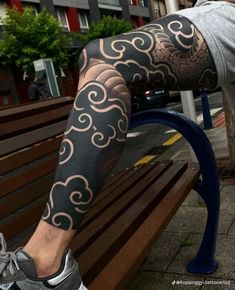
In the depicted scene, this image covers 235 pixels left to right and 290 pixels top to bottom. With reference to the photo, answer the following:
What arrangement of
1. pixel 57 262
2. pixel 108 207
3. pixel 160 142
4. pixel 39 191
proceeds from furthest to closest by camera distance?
1. pixel 160 142
2. pixel 39 191
3. pixel 108 207
4. pixel 57 262

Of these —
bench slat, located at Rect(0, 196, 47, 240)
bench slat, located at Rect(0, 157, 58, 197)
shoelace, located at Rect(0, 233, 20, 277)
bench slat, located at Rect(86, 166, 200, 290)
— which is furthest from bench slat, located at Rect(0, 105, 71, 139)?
shoelace, located at Rect(0, 233, 20, 277)

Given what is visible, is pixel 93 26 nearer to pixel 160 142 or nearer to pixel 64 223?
pixel 160 142

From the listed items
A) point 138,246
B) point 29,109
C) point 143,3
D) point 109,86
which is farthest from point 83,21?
point 109,86

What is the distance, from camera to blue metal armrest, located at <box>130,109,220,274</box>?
207 cm

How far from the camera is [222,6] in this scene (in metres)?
1.30

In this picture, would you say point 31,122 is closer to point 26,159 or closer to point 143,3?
point 26,159

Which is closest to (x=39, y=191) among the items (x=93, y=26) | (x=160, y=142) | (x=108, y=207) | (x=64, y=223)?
(x=108, y=207)

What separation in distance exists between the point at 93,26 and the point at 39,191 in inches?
1132

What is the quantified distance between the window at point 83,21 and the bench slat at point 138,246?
3068 cm

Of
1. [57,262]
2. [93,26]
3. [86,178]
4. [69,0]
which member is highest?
[69,0]

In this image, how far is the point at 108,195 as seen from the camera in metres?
2.05

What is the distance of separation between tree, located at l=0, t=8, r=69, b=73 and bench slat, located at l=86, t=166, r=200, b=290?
22.7 metres

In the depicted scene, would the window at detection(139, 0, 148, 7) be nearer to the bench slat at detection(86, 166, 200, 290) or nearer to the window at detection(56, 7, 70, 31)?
the window at detection(56, 7, 70, 31)

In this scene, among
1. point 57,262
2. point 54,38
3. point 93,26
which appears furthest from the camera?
point 93,26
